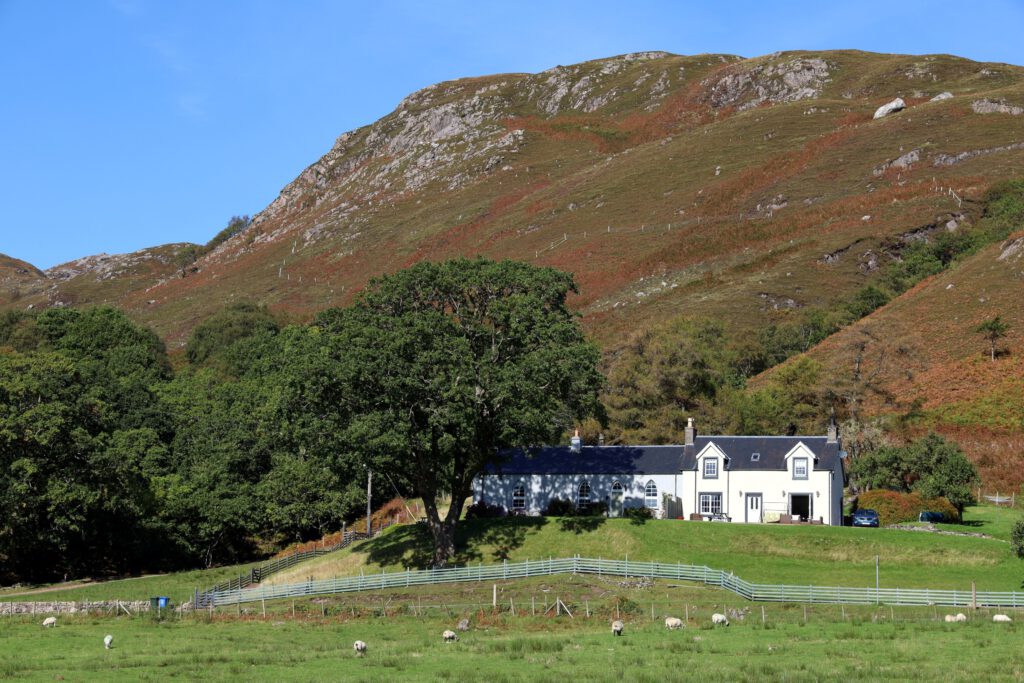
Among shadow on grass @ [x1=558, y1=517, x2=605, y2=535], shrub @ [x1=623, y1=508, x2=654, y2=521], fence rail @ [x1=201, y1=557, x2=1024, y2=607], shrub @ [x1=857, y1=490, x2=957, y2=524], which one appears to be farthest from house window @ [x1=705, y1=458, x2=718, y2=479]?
fence rail @ [x1=201, y1=557, x2=1024, y2=607]

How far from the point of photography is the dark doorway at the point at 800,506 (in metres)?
66.9

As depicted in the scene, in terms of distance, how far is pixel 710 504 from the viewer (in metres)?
69.4

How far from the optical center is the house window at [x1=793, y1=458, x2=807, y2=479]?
6694cm

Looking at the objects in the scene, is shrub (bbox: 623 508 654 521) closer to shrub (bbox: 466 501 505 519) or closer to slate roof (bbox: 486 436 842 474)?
slate roof (bbox: 486 436 842 474)

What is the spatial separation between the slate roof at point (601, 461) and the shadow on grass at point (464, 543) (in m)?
5.34

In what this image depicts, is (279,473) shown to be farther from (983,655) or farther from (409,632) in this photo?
(983,655)

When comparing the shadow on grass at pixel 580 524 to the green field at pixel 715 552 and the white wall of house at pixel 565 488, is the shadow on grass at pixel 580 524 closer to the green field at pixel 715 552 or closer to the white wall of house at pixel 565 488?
the green field at pixel 715 552

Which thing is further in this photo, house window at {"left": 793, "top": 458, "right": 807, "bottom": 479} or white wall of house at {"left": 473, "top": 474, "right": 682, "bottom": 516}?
white wall of house at {"left": 473, "top": 474, "right": 682, "bottom": 516}

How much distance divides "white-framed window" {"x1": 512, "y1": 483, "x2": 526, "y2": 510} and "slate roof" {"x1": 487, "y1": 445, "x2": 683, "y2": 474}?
1091mm

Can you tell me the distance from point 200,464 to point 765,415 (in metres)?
47.4

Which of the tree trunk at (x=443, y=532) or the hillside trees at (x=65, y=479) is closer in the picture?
the tree trunk at (x=443, y=532)

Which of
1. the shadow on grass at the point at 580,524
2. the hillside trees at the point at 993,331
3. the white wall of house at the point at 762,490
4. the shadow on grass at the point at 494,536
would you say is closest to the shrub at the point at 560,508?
the shadow on grass at the point at 494,536

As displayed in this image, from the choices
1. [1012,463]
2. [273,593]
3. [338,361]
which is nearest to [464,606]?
[273,593]

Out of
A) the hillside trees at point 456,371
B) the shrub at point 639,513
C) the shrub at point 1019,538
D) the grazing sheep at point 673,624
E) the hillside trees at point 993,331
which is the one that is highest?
the hillside trees at point 993,331
